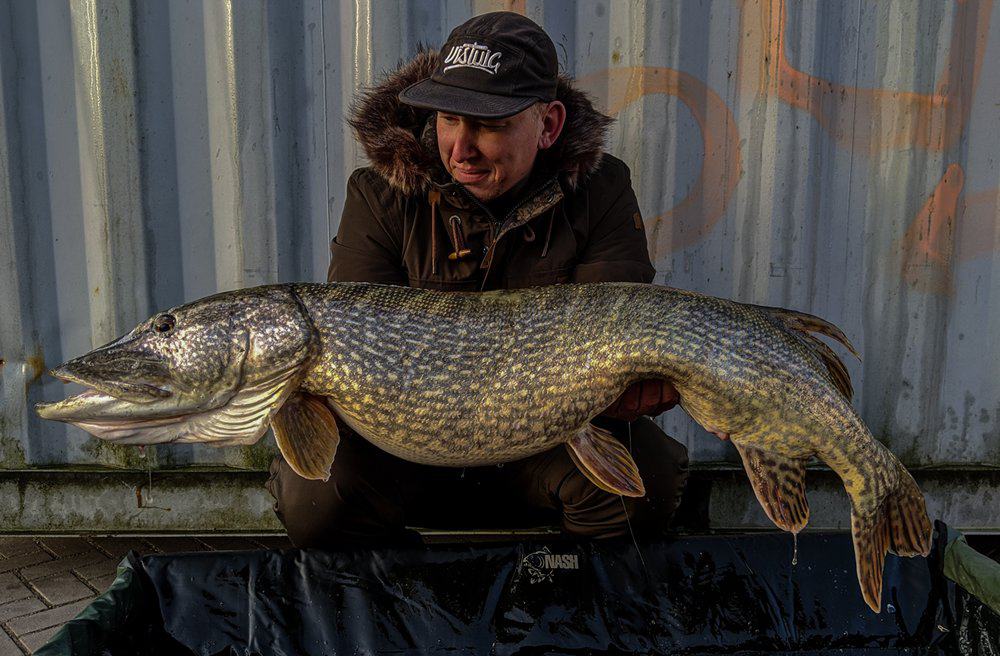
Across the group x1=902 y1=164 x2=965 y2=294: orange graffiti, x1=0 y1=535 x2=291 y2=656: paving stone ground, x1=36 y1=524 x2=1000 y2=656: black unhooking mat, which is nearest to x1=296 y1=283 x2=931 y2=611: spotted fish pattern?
x1=36 y1=524 x2=1000 y2=656: black unhooking mat

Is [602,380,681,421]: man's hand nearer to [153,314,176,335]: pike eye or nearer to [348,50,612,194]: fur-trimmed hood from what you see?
[348,50,612,194]: fur-trimmed hood

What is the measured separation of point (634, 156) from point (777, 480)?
1.47 m

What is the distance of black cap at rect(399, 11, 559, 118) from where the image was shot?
2.44 m

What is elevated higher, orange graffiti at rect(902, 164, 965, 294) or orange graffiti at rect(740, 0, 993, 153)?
orange graffiti at rect(740, 0, 993, 153)

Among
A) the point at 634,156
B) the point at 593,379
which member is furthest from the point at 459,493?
the point at 634,156

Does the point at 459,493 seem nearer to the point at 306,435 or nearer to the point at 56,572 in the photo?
the point at 306,435

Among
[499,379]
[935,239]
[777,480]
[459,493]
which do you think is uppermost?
[935,239]

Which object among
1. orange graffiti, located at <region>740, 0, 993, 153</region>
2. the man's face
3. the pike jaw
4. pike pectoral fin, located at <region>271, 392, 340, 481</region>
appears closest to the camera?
the pike jaw

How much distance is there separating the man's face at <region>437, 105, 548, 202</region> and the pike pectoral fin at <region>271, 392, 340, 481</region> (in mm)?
868

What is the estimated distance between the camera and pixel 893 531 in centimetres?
238

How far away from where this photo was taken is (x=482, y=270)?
2.79 metres

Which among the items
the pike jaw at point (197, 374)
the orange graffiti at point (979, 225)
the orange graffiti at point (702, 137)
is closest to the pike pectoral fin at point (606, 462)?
the pike jaw at point (197, 374)

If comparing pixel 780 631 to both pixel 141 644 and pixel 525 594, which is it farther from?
pixel 141 644

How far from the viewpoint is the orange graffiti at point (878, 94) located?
126 inches
